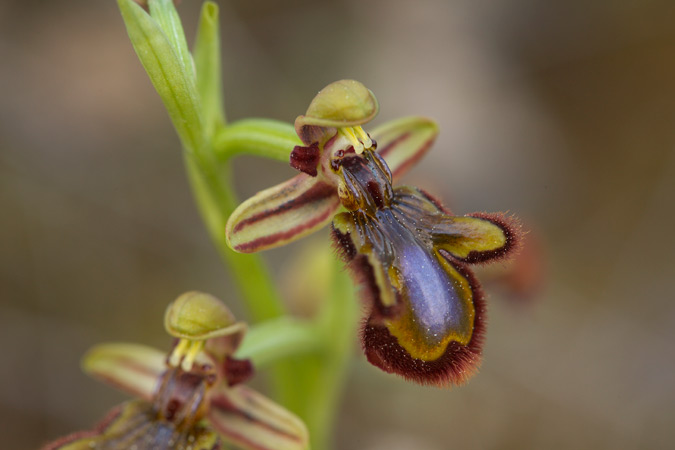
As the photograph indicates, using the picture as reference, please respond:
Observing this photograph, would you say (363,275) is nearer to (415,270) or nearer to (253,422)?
(415,270)

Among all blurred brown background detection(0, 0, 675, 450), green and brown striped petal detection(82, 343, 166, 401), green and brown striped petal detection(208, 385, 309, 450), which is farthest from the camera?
blurred brown background detection(0, 0, 675, 450)

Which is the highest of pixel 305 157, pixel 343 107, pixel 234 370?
pixel 343 107

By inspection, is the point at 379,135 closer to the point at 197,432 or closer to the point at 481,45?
the point at 197,432

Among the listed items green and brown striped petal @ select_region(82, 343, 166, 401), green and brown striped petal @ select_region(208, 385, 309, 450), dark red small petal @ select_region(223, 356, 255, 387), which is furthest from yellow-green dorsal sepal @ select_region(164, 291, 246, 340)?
green and brown striped petal @ select_region(82, 343, 166, 401)

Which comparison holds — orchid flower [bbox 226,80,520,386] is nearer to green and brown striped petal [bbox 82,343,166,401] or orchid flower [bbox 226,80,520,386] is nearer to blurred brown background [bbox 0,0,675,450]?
green and brown striped petal [bbox 82,343,166,401]

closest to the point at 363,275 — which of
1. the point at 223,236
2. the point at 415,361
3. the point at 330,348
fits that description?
the point at 415,361

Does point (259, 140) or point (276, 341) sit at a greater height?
point (259, 140)

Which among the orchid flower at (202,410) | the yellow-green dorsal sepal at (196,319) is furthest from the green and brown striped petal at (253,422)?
the yellow-green dorsal sepal at (196,319)
